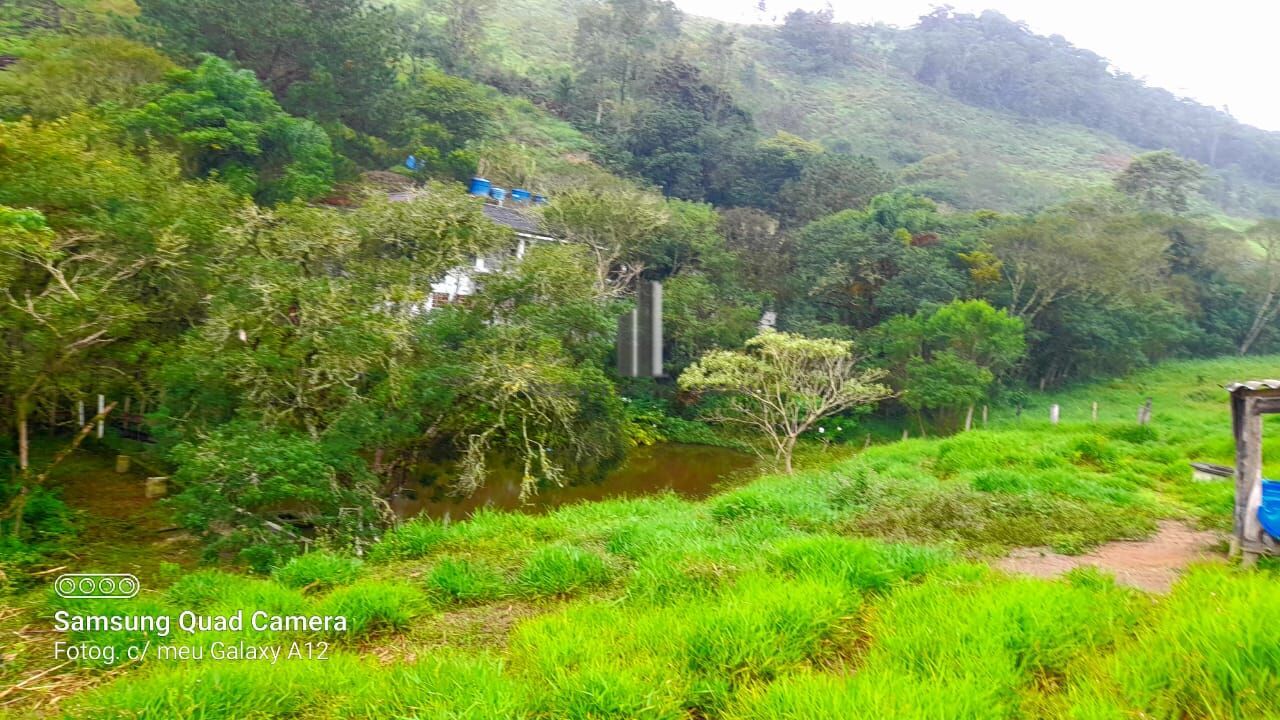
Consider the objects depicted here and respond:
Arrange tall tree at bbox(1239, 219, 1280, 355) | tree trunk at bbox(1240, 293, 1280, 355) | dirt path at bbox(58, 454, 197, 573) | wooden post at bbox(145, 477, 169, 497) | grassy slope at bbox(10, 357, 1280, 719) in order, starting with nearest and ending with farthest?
grassy slope at bbox(10, 357, 1280, 719), dirt path at bbox(58, 454, 197, 573), wooden post at bbox(145, 477, 169, 497), tree trunk at bbox(1240, 293, 1280, 355), tall tree at bbox(1239, 219, 1280, 355)

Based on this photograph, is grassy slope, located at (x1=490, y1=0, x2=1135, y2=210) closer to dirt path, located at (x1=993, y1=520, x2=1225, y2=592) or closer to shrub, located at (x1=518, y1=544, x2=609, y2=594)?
dirt path, located at (x1=993, y1=520, x2=1225, y2=592)

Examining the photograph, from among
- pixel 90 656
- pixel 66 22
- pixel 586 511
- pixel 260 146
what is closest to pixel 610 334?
Result: pixel 586 511

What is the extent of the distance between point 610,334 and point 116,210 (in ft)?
26.1

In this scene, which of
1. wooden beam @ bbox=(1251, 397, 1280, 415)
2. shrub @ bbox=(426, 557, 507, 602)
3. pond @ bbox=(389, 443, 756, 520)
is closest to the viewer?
shrub @ bbox=(426, 557, 507, 602)

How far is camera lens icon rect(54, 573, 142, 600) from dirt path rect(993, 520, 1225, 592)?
6.43 m

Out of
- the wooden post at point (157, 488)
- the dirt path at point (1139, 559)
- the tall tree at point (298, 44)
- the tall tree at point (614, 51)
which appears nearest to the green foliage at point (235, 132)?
the tall tree at point (298, 44)

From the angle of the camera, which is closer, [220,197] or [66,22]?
[220,197]

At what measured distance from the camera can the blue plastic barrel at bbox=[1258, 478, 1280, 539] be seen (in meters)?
4.84

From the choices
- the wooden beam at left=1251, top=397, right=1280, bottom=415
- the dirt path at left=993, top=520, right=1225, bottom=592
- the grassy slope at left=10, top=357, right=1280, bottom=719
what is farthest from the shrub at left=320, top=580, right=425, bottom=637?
the wooden beam at left=1251, top=397, right=1280, bottom=415

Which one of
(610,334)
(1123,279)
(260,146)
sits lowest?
(610,334)

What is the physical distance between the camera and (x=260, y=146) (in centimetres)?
1770

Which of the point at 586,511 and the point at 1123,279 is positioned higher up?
the point at 1123,279

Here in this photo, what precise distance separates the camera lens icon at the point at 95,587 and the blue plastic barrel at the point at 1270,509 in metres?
7.96

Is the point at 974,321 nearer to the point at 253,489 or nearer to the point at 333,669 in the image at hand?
the point at 253,489
